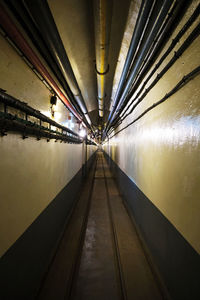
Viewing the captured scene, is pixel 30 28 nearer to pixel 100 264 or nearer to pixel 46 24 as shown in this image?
pixel 46 24

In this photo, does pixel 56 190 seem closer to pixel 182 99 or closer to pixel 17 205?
pixel 17 205

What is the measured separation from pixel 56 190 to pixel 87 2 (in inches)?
94.1

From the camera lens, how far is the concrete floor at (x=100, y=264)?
1.39 m

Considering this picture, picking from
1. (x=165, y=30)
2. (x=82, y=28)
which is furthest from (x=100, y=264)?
(x=82, y=28)

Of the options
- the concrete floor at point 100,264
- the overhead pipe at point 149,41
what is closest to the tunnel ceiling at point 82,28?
the overhead pipe at point 149,41

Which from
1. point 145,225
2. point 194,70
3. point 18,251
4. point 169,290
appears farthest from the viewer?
point 145,225

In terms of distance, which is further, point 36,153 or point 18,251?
point 36,153

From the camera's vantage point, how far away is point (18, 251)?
1.03 meters

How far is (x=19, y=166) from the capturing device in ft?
3.56

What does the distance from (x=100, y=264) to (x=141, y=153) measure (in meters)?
1.71

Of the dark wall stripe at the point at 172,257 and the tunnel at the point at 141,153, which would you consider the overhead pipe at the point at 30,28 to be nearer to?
the tunnel at the point at 141,153

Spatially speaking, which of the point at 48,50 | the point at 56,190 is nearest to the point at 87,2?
the point at 48,50

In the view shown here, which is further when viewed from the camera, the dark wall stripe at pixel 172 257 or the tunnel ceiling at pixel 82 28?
the tunnel ceiling at pixel 82 28

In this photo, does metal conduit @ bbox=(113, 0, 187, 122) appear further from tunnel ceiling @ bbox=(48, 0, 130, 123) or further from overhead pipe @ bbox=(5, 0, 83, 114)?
overhead pipe @ bbox=(5, 0, 83, 114)
